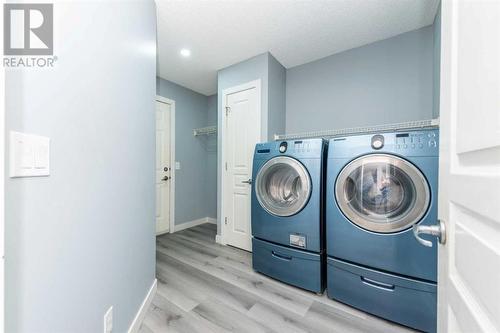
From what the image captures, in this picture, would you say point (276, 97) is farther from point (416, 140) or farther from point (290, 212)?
point (416, 140)

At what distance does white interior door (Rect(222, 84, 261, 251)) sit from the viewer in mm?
2438

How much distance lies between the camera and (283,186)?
1948 millimetres

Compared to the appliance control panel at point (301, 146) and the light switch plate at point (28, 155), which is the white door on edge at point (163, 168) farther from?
the light switch plate at point (28, 155)

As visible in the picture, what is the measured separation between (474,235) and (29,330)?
119 centimetres

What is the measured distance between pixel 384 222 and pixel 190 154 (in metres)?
2.97

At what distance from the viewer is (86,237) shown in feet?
2.66

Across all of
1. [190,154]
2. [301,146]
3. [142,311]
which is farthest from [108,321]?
[190,154]

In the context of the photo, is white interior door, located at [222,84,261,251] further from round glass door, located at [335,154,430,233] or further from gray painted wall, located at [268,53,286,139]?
round glass door, located at [335,154,430,233]

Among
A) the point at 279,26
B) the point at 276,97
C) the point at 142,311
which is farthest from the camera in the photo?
the point at 276,97

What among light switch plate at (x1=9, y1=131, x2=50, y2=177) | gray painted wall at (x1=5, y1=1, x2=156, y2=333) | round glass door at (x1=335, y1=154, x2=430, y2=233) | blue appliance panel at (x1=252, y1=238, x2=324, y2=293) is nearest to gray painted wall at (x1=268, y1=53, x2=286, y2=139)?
round glass door at (x1=335, y1=154, x2=430, y2=233)

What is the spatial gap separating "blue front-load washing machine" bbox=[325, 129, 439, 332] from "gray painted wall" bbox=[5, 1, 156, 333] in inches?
54.9

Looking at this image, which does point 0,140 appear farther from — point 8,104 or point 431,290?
point 431,290

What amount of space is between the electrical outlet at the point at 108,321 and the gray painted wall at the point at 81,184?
3 cm

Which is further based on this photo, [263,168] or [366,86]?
[366,86]
